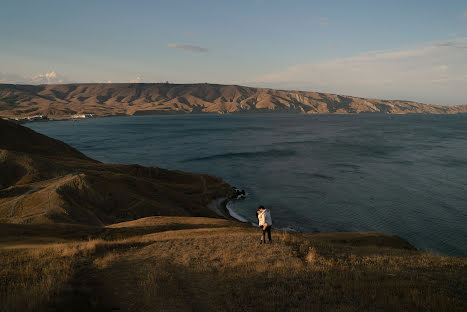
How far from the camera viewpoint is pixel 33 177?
42.3 meters

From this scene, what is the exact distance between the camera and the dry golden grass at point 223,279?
941cm

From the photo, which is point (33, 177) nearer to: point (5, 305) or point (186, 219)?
point (186, 219)

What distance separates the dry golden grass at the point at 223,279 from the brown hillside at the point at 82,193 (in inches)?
813

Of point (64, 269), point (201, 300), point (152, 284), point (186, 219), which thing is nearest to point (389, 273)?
point (201, 300)

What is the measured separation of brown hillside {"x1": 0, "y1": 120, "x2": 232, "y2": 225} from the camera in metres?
32.6

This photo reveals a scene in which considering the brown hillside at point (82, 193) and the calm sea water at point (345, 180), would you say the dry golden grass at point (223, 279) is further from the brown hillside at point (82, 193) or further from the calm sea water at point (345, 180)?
the calm sea water at point (345, 180)

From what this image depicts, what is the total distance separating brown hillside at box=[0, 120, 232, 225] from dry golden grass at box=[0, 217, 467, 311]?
67.7 ft

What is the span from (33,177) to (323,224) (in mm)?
45274

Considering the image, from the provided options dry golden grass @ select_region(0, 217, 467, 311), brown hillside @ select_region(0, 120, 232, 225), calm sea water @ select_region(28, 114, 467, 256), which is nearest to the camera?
dry golden grass @ select_region(0, 217, 467, 311)

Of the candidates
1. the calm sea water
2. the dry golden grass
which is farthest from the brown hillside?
the dry golden grass

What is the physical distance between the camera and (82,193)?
3712cm

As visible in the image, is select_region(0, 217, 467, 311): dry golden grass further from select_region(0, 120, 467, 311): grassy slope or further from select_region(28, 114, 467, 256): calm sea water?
select_region(28, 114, 467, 256): calm sea water

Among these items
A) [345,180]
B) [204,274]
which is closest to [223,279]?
[204,274]

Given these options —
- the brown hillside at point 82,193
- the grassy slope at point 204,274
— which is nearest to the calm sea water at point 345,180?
the brown hillside at point 82,193
